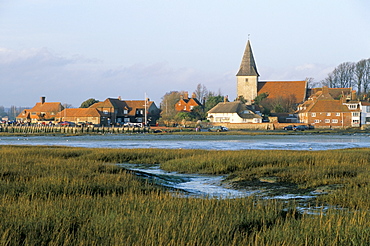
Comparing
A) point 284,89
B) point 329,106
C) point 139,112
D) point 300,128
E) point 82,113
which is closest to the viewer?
point 300,128

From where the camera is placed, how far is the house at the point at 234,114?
365 ft

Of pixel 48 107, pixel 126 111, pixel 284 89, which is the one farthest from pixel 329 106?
pixel 48 107

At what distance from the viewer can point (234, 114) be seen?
112188 millimetres

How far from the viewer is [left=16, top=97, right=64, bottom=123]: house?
13702 cm

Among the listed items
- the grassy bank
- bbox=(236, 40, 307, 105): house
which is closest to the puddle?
the grassy bank

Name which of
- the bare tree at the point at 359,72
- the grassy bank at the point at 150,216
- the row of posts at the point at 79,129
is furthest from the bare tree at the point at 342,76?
the grassy bank at the point at 150,216

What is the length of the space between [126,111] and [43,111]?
25.2 metres

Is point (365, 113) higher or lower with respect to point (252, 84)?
lower

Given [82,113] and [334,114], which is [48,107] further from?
[334,114]

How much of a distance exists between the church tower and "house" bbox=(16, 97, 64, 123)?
49553 millimetres

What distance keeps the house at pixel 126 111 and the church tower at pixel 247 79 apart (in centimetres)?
2505

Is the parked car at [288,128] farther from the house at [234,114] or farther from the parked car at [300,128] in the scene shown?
the house at [234,114]

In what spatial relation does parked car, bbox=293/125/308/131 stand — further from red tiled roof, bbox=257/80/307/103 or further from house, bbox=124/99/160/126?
house, bbox=124/99/160/126

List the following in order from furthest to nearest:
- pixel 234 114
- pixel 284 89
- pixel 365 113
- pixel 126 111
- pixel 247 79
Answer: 1. pixel 247 79
2. pixel 284 89
3. pixel 126 111
4. pixel 234 114
5. pixel 365 113
